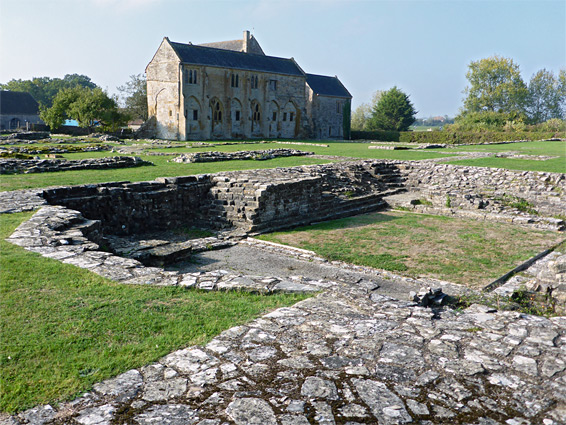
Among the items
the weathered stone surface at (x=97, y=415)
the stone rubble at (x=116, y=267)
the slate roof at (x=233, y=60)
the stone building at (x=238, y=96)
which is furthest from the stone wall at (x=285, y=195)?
the slate roof at (x=233, y=60)

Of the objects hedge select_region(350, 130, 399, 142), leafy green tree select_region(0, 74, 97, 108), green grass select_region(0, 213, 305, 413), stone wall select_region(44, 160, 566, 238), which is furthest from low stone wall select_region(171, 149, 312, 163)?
leafy green tree select_region(0, 74, 97, 108)

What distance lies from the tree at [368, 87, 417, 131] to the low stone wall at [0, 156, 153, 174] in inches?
1907

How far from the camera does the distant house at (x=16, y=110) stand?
2332 inches

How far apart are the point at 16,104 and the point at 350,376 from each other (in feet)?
224

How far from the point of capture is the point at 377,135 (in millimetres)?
56125

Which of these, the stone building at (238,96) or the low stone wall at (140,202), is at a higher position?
the stone building at (238,96)

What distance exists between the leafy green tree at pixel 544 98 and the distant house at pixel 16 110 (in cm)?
7489

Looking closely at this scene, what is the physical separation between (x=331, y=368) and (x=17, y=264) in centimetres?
431

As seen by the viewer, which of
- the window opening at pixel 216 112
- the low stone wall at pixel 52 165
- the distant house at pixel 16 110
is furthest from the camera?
the distant house at pixel 16 110

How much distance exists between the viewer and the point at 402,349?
158 inches

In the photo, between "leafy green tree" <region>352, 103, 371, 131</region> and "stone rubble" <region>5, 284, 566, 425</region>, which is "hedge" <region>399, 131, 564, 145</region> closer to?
"leafy green tree" <region>352, 103, 371, 131</region>

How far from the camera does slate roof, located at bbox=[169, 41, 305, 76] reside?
1706 inches

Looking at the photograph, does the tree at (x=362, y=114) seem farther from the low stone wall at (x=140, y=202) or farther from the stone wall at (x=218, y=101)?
the low stone wall at (x=140, y=202)

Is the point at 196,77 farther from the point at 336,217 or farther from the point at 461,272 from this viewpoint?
the point at 461,272
